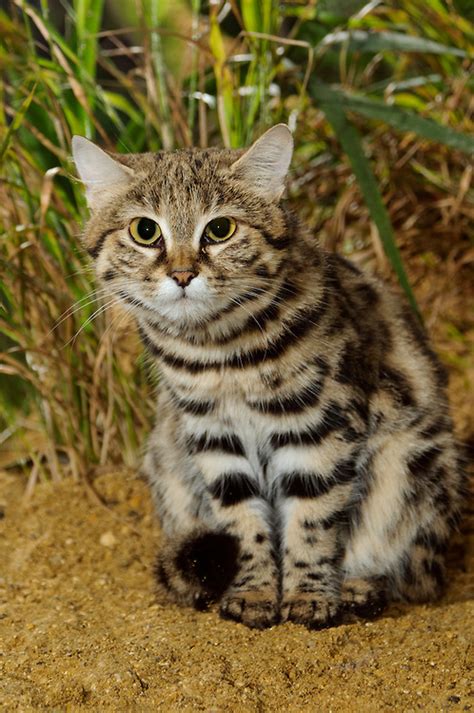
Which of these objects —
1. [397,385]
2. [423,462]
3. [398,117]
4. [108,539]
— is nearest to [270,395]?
[397,385]

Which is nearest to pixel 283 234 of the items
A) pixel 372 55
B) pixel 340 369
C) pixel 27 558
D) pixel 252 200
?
pixel 252 200

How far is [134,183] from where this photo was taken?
7.79 feet

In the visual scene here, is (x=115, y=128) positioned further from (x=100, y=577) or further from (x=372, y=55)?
(x=100, y=577)

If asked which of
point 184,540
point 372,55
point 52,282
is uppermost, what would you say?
point 372,55

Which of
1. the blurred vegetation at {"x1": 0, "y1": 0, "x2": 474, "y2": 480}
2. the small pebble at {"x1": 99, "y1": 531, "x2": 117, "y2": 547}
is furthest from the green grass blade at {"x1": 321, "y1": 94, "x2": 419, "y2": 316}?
the small pebble at {"x1": 99, "y1": 531, "x2": 117, "y2": 547}

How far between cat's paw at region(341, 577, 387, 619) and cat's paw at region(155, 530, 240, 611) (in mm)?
317

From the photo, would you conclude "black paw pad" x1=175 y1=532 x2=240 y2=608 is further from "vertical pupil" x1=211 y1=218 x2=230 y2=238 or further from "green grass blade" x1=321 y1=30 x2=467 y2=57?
"green grass blade" x1=321 y1=30 x2=467 y2=57

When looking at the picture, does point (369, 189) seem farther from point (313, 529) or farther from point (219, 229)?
point (313, 529)

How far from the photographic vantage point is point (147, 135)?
3.30m

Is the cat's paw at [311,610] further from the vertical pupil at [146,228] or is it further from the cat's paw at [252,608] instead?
the vertical pupil at [146,228]

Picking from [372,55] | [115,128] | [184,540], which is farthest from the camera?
[372,55]

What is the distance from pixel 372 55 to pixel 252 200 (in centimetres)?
213

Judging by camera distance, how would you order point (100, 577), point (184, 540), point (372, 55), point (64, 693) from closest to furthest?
point (64, 693)
point (184, 540)
point (100, 577)
point (372, 55)

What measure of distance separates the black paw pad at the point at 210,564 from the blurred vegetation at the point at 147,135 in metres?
0.73
